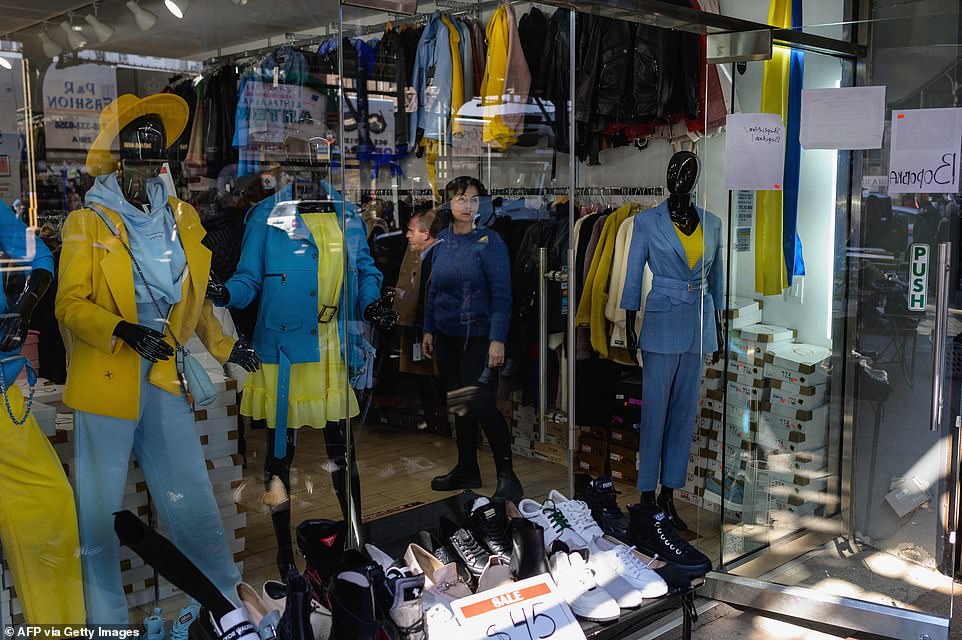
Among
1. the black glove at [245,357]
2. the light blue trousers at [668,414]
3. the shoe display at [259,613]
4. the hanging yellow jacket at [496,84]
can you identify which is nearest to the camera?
the shoe display at [259,613]

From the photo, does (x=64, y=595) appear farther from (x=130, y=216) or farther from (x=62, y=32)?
(x=62, y=32)

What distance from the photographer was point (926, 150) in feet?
9.71

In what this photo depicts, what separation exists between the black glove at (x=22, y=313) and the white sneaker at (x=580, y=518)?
1674 millimetres

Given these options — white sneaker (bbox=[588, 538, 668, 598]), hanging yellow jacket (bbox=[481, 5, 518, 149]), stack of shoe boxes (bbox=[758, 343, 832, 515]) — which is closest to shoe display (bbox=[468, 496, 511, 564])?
white sneaker (bbox=[588, 538, 668, 598])

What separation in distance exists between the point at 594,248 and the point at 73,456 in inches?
112

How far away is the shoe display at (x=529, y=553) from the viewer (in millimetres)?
2441

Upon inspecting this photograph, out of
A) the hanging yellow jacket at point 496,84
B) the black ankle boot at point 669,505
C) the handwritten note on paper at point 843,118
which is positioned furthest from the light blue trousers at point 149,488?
the handwritten note on paper at point 843,118

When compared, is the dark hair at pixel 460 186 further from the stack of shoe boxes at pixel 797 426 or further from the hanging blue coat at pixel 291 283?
the stack of shoe boxes at pixel 797 426

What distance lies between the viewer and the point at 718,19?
3076 millimetres

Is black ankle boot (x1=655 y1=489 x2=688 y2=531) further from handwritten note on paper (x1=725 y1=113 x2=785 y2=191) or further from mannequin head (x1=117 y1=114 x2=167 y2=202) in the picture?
mannequin head (x1=117 y1=114 x2=167 y2=202)

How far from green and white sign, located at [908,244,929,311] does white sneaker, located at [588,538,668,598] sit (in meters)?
1.38

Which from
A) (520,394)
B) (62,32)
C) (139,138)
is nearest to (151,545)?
(139,138)

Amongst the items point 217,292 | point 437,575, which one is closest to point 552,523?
point 437,575

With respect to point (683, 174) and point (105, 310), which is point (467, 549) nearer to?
point (105, 310)
